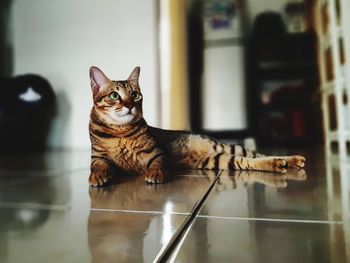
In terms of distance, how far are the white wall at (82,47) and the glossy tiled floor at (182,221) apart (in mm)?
108

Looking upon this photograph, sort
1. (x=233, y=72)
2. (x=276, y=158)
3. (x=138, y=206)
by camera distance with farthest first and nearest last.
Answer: (x=233, y=72) → (x=276, y=158) → (x=138, y=206)

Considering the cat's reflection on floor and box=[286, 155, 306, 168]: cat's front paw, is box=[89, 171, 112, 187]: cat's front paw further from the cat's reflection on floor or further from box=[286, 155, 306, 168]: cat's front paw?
box=[286, 155, 306, 168]: cat's front paw

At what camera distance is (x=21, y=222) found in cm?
31

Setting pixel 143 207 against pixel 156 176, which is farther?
pixel 156 176

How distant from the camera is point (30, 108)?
1.91 ft

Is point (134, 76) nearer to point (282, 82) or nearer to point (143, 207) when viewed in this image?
point (143, 207)

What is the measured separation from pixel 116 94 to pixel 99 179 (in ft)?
0.47

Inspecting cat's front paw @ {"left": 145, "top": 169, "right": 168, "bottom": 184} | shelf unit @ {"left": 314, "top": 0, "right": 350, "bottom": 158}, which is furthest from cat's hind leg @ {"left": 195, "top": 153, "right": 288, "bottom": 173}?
shelf unit @ {"left": 314, "top": 0, "right": 350, "bottom": 158}

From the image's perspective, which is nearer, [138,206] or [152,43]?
[138,206]

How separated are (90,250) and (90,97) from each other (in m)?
0.26

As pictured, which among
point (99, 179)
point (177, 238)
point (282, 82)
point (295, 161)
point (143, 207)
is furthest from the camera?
point (282, 82)

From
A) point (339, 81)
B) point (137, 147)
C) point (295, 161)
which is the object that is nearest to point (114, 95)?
point (137, 147)

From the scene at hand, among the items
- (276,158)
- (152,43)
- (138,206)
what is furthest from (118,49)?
(276,158)

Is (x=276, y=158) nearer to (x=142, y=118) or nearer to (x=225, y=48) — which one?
(x=142, y=118)
